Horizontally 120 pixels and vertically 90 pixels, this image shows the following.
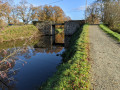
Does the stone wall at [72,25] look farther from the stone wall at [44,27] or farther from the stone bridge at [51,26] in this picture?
the stone wall at [44,27]

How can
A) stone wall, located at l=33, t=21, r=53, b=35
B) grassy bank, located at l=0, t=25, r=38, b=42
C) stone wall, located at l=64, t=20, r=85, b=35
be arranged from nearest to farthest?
grassy bank, located at l=0, t=25, r=38, b=42
stone wall, located at l=64, t=20, r=85, b=35
stone wall, located at l=33, t=21, r=53, b=35

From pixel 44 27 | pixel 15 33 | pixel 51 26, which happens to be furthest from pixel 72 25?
pixel 15 33

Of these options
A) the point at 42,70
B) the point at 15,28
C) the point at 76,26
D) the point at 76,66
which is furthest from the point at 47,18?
the point at 76,66

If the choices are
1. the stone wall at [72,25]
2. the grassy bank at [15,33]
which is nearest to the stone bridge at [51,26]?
the stone wall at [72,25]

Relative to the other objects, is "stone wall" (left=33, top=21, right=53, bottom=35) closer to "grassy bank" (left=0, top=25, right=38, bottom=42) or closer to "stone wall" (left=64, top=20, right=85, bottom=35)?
"grassy bank" (left=0, top=25, right=38, bottom=42)

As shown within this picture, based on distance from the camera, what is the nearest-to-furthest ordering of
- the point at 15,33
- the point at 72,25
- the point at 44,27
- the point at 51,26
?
1. the point at 15,33
2. the point at 72,25
3. the point at 51,26
4. the point at 44,27

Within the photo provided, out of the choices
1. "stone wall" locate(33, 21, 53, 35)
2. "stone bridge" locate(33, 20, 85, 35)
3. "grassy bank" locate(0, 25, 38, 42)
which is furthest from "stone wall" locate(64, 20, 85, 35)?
"grassy bank" locate(0, 25, 38, 42)

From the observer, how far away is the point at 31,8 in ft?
125

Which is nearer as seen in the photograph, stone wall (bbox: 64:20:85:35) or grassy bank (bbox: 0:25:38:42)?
grassy bank (bbox: 0:25:38:42)

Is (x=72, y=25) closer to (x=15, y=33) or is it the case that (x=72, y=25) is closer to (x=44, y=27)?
(x=44, y=27)

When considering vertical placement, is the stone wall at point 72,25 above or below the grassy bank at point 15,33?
above

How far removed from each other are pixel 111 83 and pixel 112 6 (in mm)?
23364

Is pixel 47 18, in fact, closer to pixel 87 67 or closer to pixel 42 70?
pixel 42 70

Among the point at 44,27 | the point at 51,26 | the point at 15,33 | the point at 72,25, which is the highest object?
the point at 72,25
